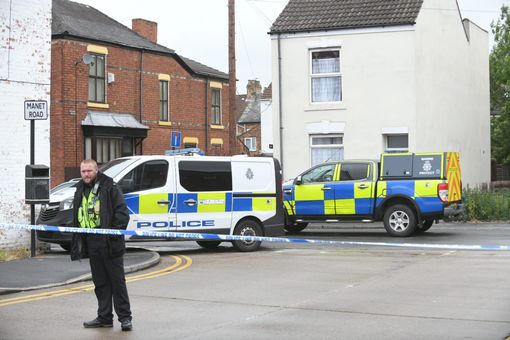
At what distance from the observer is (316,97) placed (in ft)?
85.7

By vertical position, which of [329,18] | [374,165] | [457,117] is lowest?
[374,165]

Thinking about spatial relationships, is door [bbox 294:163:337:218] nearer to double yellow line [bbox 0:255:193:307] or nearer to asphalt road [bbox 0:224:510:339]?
asphalt road [bbox 0:224:510:339]

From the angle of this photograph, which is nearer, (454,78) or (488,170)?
(454,78)

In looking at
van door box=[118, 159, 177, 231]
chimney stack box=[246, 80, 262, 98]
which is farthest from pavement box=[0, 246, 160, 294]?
chimney stack box=[246, 80, 262, 98]

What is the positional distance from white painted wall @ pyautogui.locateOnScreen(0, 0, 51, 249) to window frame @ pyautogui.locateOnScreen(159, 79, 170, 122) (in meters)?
20.2

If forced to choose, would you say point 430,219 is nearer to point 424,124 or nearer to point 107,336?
point 424,124

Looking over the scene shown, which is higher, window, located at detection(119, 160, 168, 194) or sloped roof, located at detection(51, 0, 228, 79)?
sloped roof, located at detection(51, 0, 228, 79)

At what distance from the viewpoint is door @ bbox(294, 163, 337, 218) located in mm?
18953

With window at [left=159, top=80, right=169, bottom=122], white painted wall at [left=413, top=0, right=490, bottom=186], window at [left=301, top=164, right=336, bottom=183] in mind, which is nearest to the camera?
window at [left=301, top=164, right=336, bottom=183]

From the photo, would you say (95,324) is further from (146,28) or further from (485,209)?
(146,28)

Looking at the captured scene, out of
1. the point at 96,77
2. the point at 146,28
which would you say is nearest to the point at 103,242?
the point at 96,77

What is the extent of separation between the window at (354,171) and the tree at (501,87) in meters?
23.4

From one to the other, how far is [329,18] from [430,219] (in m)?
10.1

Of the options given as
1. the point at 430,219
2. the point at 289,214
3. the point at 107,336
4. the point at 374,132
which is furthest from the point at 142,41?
the point at 107,336
